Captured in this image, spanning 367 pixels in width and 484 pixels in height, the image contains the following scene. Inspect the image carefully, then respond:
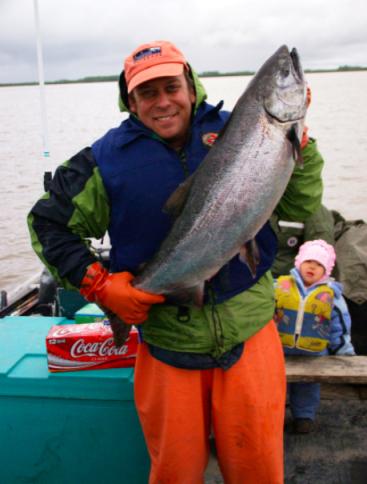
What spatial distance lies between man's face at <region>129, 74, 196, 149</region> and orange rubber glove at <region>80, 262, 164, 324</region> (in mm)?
757

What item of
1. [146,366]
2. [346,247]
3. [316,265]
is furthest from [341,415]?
[146,366]

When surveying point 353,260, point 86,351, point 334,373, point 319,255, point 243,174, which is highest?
point 243,174

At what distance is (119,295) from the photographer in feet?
8.25

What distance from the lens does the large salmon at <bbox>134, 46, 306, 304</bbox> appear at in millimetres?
2252

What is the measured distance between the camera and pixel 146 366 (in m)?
2.73

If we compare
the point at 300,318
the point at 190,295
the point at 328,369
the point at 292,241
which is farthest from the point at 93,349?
the point at 292,241

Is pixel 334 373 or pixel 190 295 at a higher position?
pixel 190 295

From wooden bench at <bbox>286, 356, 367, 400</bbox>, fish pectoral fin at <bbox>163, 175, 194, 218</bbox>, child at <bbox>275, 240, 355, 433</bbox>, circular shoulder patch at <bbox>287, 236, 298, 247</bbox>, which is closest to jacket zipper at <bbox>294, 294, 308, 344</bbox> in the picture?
child at <bbox>275, 240, 355, 433</bbox>

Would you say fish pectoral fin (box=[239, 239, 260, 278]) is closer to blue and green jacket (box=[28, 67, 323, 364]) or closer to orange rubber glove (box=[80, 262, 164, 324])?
blue and green jacket (box=[28, 67, 323, 364])

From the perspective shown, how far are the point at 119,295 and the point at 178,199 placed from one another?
22.1 inches

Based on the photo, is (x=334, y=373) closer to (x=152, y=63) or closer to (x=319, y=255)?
(x=319, y=255)

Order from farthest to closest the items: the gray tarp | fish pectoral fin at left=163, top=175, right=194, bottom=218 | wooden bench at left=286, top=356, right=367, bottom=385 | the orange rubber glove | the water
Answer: the water
the gray tarp
wooden bench at left=286, top=356, right=367, bottom=385
the orange rubber glove
fish pectoral fin at left=163, top=175, right=194, bottom=218

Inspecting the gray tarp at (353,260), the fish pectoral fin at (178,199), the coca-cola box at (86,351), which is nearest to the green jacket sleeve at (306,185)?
the fish pectoral fin at (178,199)

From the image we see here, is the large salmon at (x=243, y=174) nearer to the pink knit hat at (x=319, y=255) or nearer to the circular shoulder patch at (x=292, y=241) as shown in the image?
the pink knit hat at (x=319, y=255)
